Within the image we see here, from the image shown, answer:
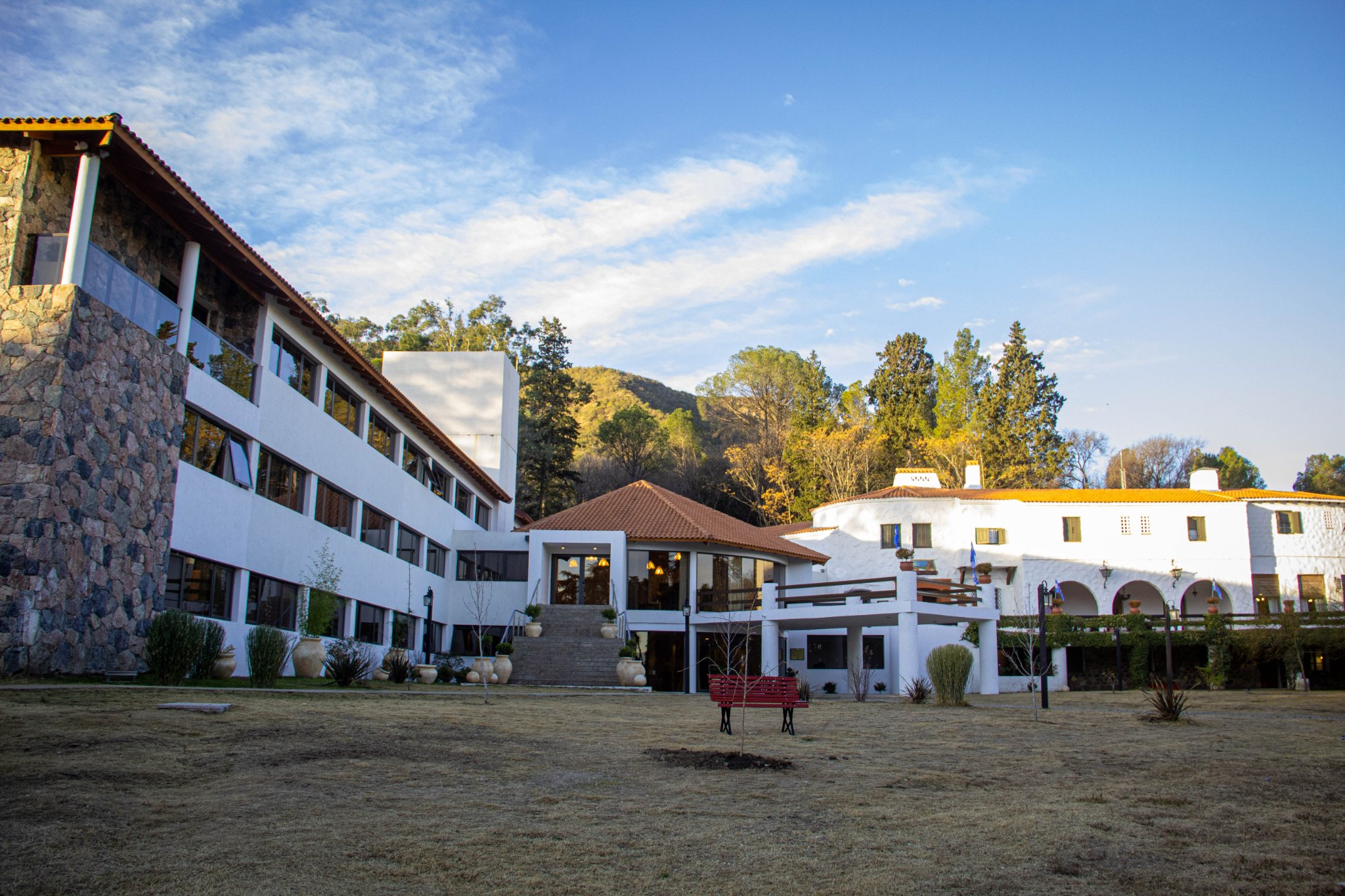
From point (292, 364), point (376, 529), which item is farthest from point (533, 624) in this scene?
point (292, 364)

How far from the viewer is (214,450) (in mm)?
19016

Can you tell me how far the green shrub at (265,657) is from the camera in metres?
16.8

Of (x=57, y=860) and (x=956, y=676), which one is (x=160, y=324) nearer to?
(x=57, y=860)

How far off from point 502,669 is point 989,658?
13893 mm

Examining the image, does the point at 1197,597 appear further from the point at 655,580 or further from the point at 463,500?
the point at 463,500

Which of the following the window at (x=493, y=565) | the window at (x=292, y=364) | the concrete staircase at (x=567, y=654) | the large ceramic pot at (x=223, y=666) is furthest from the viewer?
the window at (x=493, y=565)

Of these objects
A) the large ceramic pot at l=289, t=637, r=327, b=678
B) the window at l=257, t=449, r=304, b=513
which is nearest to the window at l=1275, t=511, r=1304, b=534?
the window at l=257, t=449, r=304, b=513

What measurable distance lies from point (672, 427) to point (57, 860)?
63.7m

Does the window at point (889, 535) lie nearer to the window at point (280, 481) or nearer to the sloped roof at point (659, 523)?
the sloped roof at point (659, 523)

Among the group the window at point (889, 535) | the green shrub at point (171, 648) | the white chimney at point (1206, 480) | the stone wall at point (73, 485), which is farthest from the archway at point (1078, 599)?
the stone wall at point (73, 485)

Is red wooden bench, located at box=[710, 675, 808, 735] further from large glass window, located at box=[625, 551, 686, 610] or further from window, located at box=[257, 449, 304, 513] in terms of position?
large glass window, located at box=[625, 551, 686, 610]

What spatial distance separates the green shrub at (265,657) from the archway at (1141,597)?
3744 cm

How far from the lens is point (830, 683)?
1419 inches

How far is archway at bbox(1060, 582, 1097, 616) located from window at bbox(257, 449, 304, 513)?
114ft
